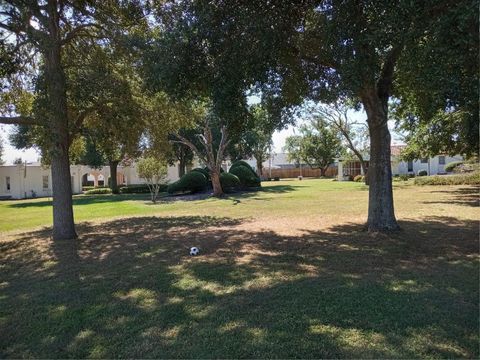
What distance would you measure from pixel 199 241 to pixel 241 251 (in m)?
1.69

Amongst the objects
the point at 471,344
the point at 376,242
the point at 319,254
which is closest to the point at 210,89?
the point at 319,254

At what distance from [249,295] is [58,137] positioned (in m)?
6.59

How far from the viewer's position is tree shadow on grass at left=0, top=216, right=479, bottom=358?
151 inches

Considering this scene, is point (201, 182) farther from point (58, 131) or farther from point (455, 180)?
point (58, 131)

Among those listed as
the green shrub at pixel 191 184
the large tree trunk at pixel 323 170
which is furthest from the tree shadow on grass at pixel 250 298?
the large tree trunk at pixel 323 170

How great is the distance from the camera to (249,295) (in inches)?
207

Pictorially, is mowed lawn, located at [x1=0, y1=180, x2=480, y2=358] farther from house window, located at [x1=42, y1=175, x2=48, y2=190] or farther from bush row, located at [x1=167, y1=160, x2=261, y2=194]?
house window, located at [x1=42, y1=175, x2=48, y2=190]

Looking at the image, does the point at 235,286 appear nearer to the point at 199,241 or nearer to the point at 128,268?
the point at 128,268

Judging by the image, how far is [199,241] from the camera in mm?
9570

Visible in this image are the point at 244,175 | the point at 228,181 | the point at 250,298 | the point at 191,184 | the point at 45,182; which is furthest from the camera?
the point at 45,182

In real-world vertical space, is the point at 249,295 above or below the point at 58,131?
below

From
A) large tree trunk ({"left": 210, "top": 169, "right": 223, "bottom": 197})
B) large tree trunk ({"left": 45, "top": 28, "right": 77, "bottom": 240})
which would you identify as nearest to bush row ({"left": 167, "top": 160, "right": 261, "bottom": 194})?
large tree trunk ({"left": 210, "top": 169, "right": 223, "bottom": 197})

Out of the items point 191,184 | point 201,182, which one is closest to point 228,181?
point 201,182

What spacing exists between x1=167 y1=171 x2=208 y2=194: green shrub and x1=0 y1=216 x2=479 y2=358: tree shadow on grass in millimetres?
20007
